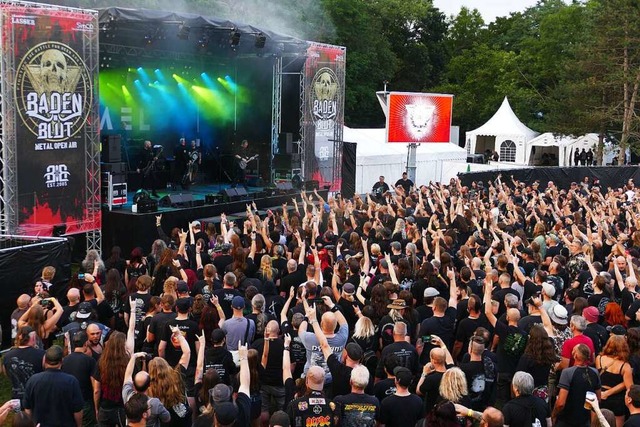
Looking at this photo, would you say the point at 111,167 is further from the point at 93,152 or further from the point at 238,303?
the point at 238,303

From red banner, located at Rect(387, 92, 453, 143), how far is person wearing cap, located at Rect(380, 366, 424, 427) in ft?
64.5

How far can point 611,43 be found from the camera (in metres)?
36.4

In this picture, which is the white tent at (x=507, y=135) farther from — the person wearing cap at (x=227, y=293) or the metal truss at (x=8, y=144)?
the person wearing cap at (x=227, y=293)

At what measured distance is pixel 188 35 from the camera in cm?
1711

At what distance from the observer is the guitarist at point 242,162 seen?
21.5 m

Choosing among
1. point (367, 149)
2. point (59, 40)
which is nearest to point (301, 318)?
point (59, 40)

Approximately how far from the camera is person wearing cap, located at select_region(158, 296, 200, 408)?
6.32m

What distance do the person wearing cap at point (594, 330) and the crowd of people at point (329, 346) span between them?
1cm

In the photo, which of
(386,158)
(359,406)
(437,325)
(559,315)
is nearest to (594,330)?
(559,315)

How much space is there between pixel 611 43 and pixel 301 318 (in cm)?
3466

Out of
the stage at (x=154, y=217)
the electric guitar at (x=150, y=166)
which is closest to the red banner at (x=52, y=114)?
the stage at (x=154, y=217)

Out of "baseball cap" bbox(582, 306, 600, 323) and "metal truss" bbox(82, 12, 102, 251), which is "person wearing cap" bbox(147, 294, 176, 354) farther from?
"metal truss" bbox(82, 12, 102, 251)

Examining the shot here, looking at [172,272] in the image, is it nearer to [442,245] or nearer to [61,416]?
[61,416]

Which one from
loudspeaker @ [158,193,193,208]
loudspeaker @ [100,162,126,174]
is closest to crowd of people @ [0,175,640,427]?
loudspeaker @ [100,162,126,174]
